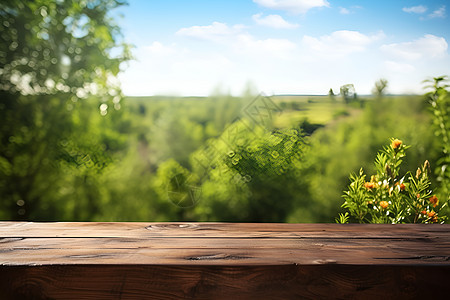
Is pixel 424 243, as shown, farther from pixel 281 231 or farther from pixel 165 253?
pixel 165 253

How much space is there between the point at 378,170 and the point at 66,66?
205 centimetres

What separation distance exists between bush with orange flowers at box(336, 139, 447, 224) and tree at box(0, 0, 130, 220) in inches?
62.6

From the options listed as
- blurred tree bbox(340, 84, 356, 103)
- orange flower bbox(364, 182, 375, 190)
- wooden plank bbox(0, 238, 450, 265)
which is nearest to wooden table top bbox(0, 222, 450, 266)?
wooden plank bbox(0, 238, 450, 265)

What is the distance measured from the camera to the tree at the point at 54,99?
7.51ft

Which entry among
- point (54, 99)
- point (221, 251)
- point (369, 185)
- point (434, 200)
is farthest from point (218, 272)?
point (54, 99)

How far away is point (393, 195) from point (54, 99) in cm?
215

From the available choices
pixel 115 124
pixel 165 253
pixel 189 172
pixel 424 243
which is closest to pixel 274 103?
pixel 189 172

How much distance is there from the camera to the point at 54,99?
2.34 metres

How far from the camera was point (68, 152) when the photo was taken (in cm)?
238

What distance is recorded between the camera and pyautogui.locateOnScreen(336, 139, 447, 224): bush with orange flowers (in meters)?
2.18

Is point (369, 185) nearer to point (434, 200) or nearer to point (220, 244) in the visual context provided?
point (434, 200)

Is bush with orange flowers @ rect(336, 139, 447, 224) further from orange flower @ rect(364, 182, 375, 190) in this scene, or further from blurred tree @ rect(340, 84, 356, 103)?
blurred tree @ rect(340, 84, 356, 103)

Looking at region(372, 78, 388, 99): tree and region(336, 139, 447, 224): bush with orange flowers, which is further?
region(372, 78, 388, 99): tree

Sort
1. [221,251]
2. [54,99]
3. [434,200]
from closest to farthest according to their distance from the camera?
[221,251]
[434,200]
[54,99]
